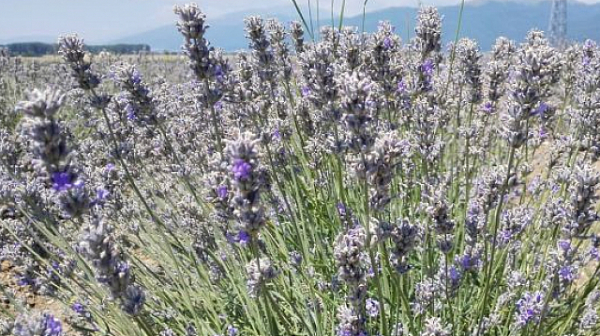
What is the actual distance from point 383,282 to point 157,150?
1.72 meters

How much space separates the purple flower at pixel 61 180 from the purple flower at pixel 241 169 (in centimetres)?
42

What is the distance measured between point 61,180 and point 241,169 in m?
0.46

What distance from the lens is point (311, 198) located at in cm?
374

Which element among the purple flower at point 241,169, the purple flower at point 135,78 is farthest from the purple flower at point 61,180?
the purple flower at point 135,78

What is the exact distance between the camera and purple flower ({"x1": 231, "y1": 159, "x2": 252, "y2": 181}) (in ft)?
3.99

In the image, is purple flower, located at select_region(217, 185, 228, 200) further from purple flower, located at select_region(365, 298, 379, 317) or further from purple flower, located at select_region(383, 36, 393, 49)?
purple flower, located at select_region(383, 36, 393, 49)

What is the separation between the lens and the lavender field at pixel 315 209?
4.62 ft

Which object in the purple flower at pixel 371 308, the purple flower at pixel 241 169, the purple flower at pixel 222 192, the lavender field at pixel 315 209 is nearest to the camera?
the purple flower at pixel 241 169

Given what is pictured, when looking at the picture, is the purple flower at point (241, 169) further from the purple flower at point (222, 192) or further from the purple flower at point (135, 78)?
the purple flower at point (135, 78)

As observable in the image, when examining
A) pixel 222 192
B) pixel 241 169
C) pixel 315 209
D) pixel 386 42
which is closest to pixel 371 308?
pixel 222 192

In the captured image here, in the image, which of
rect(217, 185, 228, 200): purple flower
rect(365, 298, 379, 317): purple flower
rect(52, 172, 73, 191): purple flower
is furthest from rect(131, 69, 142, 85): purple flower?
rect(365, 298, 379, 317): purple flower

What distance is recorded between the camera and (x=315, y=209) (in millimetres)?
3551

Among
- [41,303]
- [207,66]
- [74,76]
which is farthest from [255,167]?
[41,303]

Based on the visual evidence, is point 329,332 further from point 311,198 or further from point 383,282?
point 311,198
